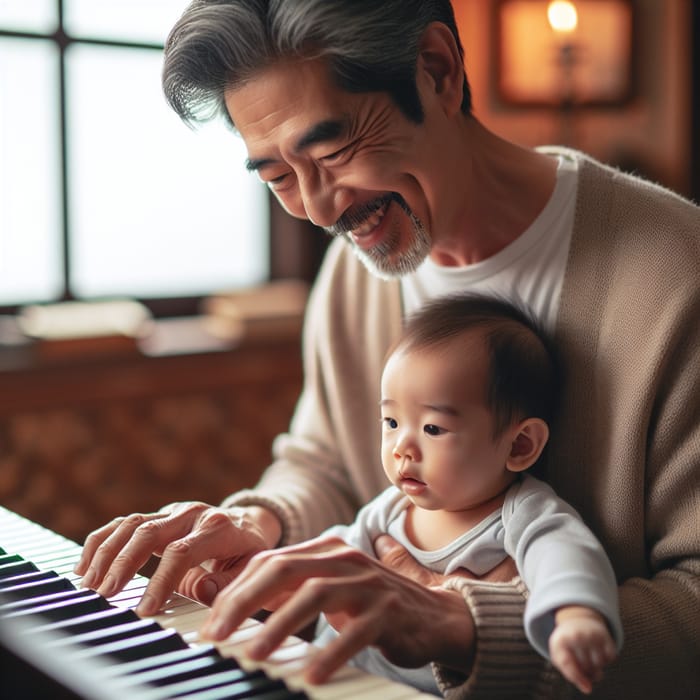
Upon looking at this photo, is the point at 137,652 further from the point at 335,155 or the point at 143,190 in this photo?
the point at 143,190

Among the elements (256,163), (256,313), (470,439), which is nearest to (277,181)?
(256,163)

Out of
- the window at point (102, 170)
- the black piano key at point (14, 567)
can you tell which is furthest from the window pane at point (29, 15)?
the black piano key at point (14, 567)

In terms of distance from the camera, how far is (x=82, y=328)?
3053mm

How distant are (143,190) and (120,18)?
1.73ft

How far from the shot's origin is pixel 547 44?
158 inches

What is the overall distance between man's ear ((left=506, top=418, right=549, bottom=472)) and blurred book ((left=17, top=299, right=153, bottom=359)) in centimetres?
194

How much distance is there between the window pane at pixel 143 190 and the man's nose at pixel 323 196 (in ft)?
6.61

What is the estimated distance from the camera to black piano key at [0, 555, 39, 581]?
3.82ft

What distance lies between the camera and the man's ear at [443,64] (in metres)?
1.39

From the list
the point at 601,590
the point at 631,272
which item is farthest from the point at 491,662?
the point at 631,272

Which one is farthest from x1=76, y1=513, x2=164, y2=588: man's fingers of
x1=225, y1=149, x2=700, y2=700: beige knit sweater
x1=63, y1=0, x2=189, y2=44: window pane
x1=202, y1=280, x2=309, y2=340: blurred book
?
x1=63, y1=0, x2=189, y2=44: window pane

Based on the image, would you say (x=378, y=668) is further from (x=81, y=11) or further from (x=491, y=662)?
(x=81, y=11)

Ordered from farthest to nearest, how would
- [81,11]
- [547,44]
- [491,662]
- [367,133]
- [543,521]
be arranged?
[547,44] < [81,11] < [367,133] < [543,521] < [491,662]

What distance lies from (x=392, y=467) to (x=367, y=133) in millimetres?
406
